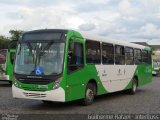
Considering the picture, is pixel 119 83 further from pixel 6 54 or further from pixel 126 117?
pixel 6 54

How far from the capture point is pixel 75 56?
1344 centimetres

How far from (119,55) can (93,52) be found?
326 centimetres

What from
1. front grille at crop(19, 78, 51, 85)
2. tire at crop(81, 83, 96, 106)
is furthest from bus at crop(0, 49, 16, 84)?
front grille at crop(19, 78, 51, 85)

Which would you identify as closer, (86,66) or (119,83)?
(86,66)

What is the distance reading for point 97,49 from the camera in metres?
15.4

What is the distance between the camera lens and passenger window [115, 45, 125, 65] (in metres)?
17.5

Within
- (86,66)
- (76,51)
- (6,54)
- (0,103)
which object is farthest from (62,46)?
(6,54)

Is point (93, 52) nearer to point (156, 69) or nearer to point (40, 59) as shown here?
point (40, 59)

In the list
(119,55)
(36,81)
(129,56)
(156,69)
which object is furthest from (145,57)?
(156,69)

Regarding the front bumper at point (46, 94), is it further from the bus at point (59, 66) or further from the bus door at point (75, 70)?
the bus door at point (75, 70)

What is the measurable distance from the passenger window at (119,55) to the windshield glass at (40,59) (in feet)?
16.3

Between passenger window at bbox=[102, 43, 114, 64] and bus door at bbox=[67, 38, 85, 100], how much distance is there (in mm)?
2160

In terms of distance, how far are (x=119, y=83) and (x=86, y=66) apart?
13.8 ft

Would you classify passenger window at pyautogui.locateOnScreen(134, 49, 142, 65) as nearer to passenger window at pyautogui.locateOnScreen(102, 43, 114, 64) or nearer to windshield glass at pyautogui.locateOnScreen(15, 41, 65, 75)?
passenger window at pyautogui.locateOnScreen(102, 43, 114, 64)
